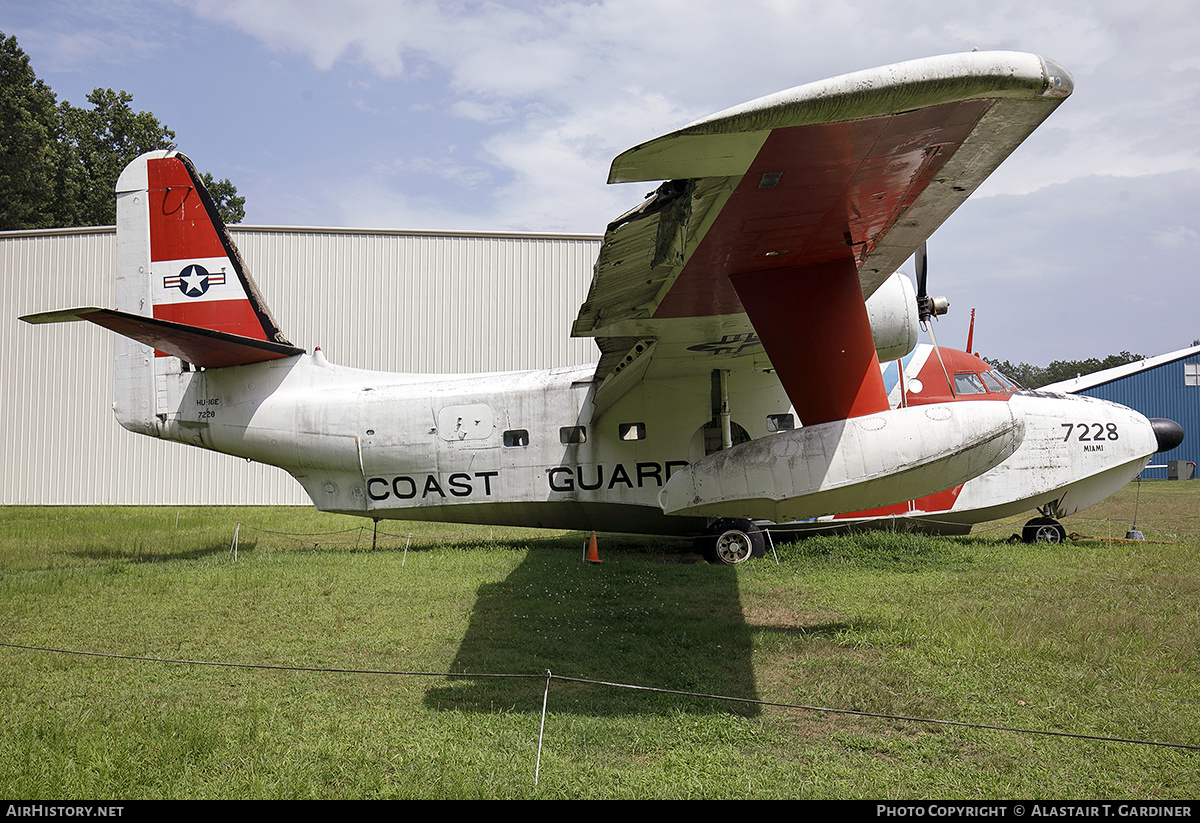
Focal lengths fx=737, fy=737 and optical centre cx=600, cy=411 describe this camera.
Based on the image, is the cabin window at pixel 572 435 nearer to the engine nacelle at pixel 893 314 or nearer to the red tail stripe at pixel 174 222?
the engine nacelle at pixel 893 314

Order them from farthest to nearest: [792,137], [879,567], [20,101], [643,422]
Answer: [20,101] → [643,422] → [879,567] → [792,137]

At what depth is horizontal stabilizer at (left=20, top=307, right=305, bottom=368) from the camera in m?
8.00

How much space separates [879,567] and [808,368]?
14.7 ft

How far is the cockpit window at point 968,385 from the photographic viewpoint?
11023 mm

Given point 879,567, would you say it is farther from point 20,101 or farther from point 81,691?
point 20,101

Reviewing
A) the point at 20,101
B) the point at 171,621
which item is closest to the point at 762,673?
the point at 171,621

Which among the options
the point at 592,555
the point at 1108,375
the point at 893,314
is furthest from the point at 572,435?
the point at 1108,375

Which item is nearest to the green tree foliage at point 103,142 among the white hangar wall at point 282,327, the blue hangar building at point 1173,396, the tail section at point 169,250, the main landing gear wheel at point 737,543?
the white hangar wall at point 282,327

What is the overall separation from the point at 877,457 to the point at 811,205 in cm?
196

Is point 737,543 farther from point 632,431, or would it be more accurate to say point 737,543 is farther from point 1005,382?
point 1005,382

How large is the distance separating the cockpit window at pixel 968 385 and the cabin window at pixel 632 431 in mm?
4750

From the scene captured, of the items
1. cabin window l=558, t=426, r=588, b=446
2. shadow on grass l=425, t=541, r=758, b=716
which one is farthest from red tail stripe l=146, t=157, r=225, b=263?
shadow on grass l=425, t=541, r=758, b=716

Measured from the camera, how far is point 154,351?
423 inches

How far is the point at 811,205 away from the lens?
5.07 m
